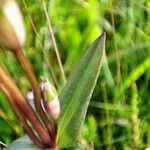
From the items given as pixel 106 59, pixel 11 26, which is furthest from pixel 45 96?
pixel 106 59

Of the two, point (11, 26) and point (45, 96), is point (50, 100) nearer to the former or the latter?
point (45, 96)

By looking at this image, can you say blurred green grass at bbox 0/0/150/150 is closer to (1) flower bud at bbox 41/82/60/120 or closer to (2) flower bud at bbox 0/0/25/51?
(1) flower bud at bbox 41/82/60/120

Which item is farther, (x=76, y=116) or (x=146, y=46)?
(x=146, y=46)

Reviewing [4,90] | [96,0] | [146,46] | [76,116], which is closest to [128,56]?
[146,46]

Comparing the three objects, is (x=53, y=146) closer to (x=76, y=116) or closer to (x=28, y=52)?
(x=76, y=116)

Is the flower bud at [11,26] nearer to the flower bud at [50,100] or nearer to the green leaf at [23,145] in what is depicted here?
the flower bud at [50,100]

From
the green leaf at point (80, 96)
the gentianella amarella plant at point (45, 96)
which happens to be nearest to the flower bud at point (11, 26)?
the gentianella amarella plant at point (45, 96)

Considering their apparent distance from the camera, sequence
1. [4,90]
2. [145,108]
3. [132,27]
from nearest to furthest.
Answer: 1. [4,90]
2. [145,108]
3. [132,27]
